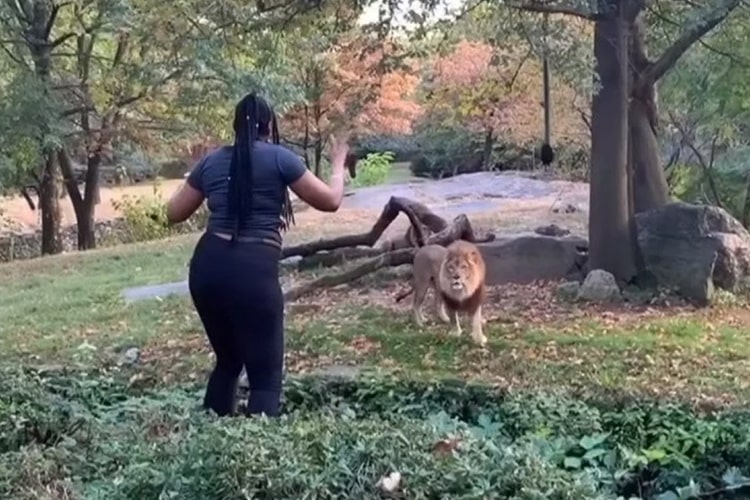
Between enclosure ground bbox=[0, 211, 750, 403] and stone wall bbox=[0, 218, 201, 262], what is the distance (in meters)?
7.25

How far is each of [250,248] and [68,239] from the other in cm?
1364

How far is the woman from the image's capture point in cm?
350

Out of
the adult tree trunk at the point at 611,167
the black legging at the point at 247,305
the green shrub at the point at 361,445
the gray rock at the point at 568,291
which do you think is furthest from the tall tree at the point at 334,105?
the black legging at the point at 247,305

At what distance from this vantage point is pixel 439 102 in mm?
15656

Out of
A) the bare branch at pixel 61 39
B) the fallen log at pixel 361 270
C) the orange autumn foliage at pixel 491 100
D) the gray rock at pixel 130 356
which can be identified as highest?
the bare branch at pixel 61 39

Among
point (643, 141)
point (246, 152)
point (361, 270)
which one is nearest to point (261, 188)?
point (246, 152)

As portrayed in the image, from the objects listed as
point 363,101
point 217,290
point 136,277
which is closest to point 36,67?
point 136,277

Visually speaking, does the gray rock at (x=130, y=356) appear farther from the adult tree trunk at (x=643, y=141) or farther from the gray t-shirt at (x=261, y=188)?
the adult tree trunk at (x=643, y=141)

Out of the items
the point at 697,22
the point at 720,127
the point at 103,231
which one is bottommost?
the point at 103,231

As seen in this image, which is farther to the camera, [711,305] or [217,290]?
[711,305]

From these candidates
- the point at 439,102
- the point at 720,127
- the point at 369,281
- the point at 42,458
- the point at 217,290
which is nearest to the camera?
the point at 42,458

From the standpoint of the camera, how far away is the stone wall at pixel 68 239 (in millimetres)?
14992

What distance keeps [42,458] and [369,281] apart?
15.5 feet

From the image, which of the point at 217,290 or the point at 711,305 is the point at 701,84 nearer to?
the point at 711,305
